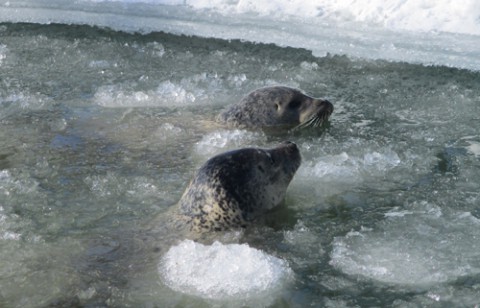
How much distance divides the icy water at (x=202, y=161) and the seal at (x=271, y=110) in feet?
0.51

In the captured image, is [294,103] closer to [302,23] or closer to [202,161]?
[202,161]

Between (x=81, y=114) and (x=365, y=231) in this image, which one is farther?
(x=81, y=114)

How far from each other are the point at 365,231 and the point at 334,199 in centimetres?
52

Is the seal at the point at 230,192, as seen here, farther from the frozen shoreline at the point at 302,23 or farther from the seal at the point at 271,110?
the frozen shoreline at the point at 302,23

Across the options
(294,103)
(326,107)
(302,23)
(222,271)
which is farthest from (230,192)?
(302,23)

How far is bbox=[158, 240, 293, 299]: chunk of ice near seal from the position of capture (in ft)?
11.4

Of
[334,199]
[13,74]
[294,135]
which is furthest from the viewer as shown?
[13,74]

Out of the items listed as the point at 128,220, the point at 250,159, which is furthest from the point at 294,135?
the point at 128,220

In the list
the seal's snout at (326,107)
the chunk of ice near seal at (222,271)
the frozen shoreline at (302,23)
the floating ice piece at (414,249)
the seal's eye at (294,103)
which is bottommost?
the chunk of ice near seal at (222,271)

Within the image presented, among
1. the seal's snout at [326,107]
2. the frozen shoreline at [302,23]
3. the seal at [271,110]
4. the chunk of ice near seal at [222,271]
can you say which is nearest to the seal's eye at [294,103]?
the seal at [271,110]

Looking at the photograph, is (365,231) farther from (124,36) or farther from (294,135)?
(124,36)

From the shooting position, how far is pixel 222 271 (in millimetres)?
3594

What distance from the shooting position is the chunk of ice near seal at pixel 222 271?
3.48 meters

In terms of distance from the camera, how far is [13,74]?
24.0 feet
